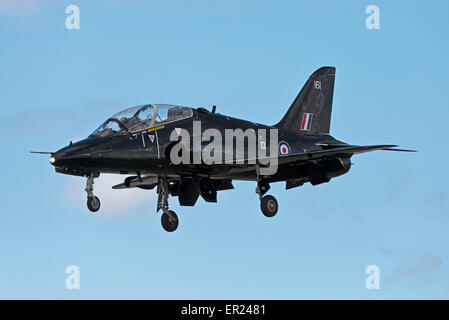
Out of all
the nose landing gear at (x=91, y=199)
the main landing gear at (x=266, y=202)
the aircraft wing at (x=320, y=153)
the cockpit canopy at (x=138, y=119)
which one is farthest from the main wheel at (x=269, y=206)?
the nose landing gear at (x=91, y=199)

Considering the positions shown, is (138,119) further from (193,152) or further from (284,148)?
(284,148)

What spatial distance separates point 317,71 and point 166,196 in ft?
34.5

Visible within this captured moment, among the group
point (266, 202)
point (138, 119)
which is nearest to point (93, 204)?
point (138, 119)

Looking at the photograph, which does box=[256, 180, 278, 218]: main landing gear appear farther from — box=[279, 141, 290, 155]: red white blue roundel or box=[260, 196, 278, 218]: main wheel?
box=[279, 141, 290, 155]: red white blue roundel

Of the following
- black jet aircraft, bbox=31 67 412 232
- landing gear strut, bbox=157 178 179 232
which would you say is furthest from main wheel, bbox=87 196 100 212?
landing gear strut, bbox=157 178 179 232

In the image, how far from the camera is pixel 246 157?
36.9 meters

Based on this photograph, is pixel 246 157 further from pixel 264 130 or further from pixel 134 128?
pixel 134 128

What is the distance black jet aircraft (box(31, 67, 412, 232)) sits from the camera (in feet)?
112

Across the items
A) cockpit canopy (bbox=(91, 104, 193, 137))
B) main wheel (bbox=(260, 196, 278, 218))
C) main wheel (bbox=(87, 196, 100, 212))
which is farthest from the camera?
main wheel (bbox=(260, 196, 278, 218))

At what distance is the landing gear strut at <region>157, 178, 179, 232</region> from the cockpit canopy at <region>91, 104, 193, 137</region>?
332cm

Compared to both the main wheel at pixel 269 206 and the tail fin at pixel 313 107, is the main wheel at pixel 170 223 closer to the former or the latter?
the main wheel at pixel 269 206

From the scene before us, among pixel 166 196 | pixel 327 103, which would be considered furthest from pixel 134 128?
pixel 327 103

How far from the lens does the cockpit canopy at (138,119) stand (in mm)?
34625

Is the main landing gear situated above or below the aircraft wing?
below
